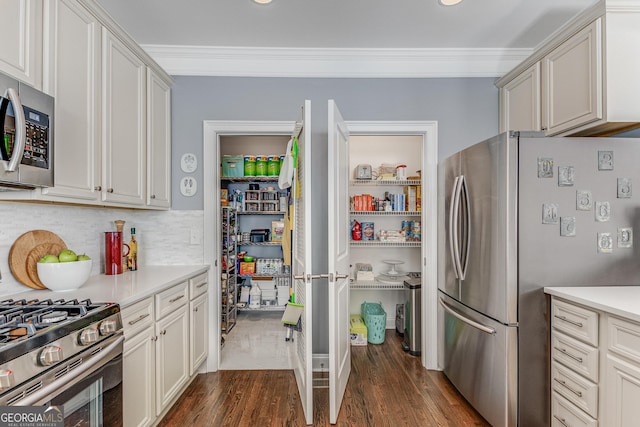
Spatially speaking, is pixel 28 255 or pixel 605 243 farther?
pixel 605 243

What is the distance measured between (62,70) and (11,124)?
51 centimetres

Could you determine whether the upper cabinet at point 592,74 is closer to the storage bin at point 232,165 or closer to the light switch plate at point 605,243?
the light switch plate at point 605,243

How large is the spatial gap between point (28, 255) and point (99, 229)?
62cm

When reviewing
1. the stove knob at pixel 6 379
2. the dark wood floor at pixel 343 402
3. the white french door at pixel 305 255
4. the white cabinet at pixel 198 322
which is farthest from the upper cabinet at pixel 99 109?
the dark wood floor at pixel 343 402

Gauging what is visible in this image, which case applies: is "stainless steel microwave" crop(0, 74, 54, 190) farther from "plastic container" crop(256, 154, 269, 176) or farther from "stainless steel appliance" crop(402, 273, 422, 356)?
"stainless steel appliance" crop(402, 273, 422, 356)

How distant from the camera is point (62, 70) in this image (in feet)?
5.40

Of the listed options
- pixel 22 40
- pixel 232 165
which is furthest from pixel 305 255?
pixel 232 165

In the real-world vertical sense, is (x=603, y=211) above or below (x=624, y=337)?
above

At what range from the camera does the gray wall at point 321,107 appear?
9.52ft

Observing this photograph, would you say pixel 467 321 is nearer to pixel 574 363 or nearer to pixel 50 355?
pixel 574 363

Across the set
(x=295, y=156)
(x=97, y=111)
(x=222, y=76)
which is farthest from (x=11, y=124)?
(x=222, y=76)

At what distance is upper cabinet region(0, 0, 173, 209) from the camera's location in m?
1.61

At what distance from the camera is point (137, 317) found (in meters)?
1.76

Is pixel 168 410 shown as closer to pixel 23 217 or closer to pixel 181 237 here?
pixel 181 237
